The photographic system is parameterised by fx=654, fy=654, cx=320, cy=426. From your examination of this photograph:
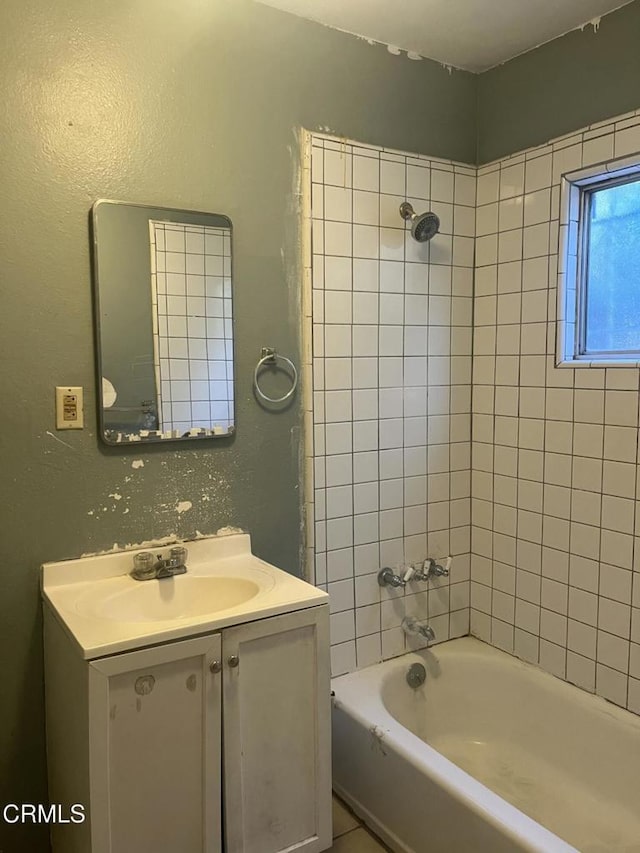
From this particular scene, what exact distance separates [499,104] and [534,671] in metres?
2.05

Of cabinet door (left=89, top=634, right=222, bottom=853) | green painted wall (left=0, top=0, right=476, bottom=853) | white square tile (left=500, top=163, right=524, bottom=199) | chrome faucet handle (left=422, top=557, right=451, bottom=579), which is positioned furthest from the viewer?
chrome faucet handle (left=422, top=557, right=451, bottom=579)

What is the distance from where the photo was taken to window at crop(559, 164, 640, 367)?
2104 mm

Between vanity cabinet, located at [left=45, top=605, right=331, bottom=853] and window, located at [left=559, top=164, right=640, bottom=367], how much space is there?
1289 millimetres

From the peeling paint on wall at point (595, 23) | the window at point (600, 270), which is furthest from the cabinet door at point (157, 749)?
the peeling paint on wall at point (595, 23)

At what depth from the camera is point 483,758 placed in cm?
230

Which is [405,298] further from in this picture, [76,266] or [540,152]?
[76,266]

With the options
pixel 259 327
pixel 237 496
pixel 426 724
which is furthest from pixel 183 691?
pixel 426 724

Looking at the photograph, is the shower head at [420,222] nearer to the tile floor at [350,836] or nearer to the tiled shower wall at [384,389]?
the tiled shower wall at [384,389]

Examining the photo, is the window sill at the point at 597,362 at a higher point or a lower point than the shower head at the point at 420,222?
lower

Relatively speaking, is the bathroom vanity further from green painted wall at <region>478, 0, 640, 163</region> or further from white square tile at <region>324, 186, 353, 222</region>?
green painted wall at <region>478, 0, 640, 163</region>

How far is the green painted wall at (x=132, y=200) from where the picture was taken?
168cm

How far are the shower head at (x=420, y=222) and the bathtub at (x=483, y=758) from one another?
5.01 ft

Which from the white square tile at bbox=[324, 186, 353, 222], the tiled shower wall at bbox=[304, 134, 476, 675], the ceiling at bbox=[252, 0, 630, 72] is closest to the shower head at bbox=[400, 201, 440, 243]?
the tiled shower wall at bbox=[304, 134, 476, 675]

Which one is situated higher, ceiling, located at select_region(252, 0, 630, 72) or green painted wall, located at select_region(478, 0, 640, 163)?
ceiling, located at select_region(252, 0, 630, 72)
